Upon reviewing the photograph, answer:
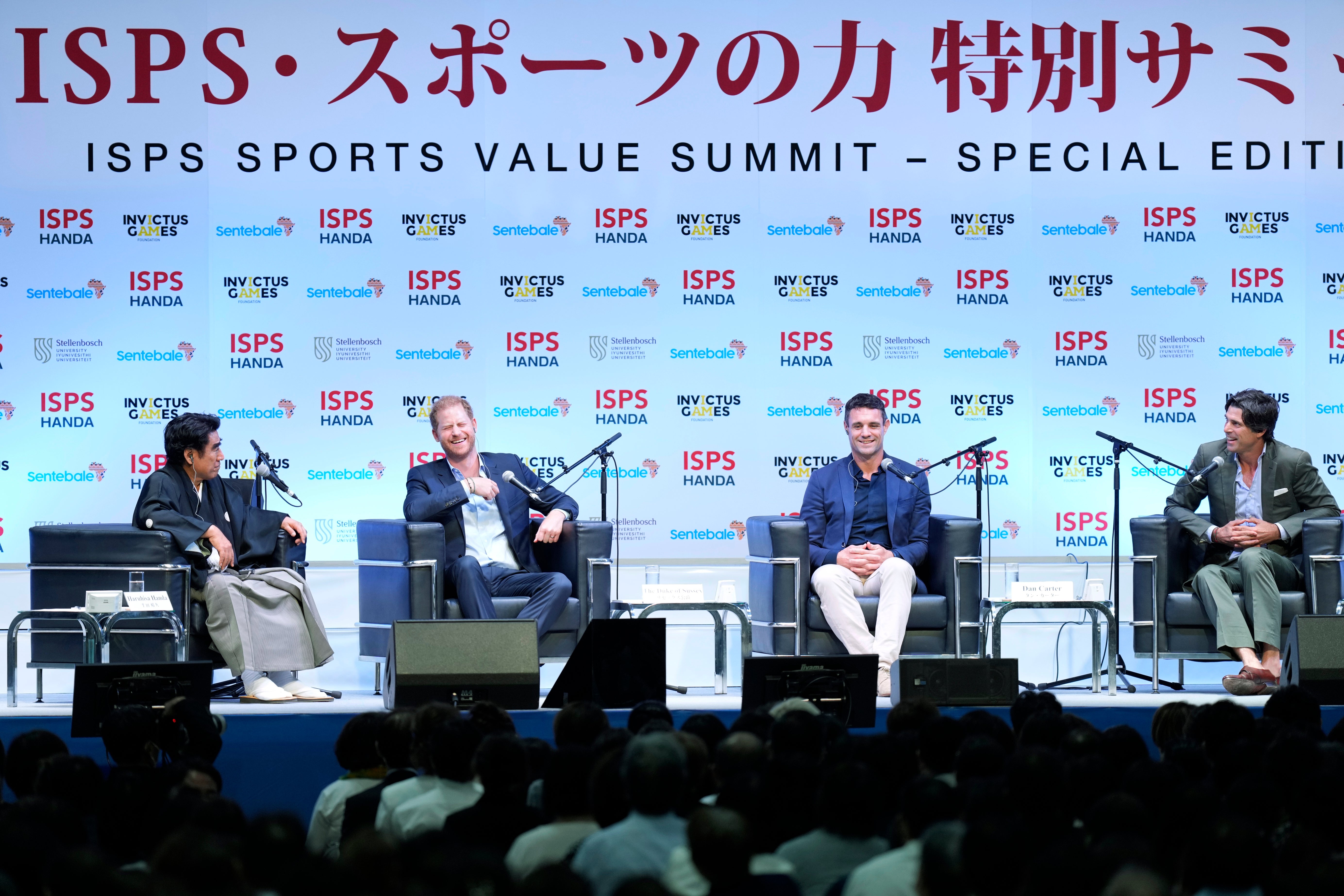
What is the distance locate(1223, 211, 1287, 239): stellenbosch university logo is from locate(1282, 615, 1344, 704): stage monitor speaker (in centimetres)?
300

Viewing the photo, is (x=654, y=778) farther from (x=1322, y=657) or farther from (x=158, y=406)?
(x=158, y=406)

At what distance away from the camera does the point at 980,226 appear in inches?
289

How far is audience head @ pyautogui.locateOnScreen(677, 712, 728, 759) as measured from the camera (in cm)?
351

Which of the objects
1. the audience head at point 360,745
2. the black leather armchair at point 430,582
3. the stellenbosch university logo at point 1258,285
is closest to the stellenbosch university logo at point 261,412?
the black leather armchair at point 430,582

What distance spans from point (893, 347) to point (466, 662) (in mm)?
3316

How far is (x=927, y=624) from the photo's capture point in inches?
235

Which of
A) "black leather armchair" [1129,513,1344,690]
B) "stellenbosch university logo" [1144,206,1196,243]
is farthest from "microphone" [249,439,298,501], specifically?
"stellenbosch university logo" [1144,206,1196,243]

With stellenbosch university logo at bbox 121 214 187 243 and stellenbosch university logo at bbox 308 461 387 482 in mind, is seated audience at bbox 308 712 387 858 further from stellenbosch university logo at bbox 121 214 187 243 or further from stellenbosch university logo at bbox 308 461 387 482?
stellenbosch university logo at bbox 121 214 187 243

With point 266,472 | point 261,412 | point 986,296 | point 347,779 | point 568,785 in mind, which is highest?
point 986,296

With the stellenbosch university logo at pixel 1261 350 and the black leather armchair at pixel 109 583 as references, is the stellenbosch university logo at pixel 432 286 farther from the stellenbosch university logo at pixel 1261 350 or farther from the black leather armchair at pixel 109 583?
the stellenbosch university logo at pixel 1261 350

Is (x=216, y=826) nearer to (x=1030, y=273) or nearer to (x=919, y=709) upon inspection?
(x=919, y=709)

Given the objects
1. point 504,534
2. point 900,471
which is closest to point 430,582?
point 504,534

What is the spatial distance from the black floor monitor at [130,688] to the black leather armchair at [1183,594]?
11.8 ft

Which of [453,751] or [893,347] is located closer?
[453,751]
